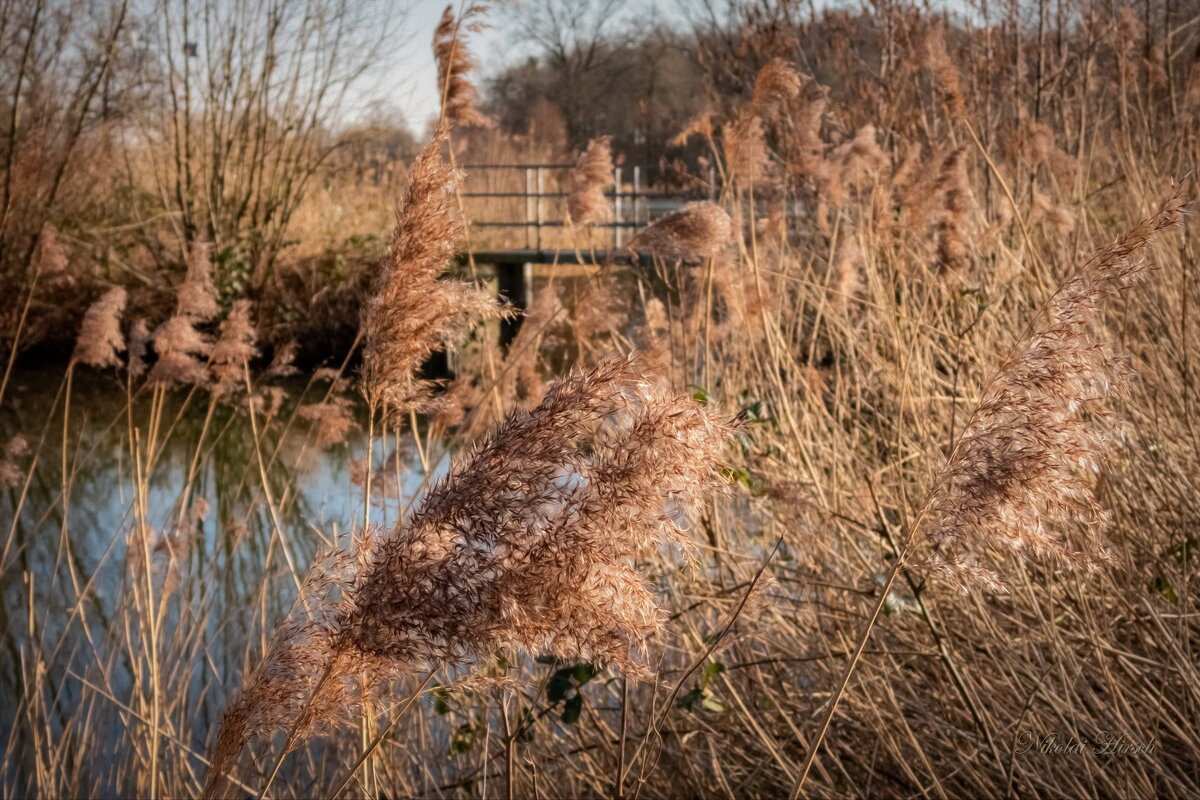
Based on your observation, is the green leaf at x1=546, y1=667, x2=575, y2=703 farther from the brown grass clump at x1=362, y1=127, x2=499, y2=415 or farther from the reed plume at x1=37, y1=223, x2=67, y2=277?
the reed plume at x1=37, y1=223, x2=67, y2=277

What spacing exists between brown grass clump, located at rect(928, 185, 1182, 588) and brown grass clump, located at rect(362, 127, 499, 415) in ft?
2.33

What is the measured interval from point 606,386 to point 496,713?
2005 mm

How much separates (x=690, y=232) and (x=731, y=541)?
3.29 ft

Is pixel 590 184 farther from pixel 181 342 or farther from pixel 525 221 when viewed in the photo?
pixel 525 221

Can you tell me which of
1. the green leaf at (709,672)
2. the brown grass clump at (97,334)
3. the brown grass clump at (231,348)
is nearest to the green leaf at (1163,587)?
the green leaf at (709,672)

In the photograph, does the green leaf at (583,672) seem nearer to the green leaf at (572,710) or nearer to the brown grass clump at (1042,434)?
the green leaf at (572,710)

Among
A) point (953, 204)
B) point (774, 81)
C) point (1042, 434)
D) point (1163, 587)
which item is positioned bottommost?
point (1163, 587)

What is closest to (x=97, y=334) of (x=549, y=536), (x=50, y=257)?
(x=50, y=257)

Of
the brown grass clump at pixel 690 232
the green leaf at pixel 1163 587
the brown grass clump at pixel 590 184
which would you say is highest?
the brown grass clump at pixel 590 184

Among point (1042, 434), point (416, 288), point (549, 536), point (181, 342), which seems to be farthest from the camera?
point (181, 342)

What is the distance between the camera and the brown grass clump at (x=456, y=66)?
2.32 metres

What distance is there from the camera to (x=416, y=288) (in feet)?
4.95

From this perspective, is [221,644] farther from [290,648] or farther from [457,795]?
[290,648]

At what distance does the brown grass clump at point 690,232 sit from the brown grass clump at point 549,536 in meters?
1.46
